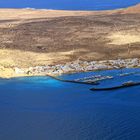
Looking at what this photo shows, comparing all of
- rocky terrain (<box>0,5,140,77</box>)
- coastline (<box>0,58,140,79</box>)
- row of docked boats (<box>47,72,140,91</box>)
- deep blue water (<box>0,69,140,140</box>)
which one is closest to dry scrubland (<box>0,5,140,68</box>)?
rocky terrain (<box>0,5,140,77</box>)

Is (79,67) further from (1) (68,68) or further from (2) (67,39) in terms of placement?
(2) (67,39)

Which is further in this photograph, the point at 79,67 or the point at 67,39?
the point at 67,39

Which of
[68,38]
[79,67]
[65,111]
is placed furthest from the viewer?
[68,38]

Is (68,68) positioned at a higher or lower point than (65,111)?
higher

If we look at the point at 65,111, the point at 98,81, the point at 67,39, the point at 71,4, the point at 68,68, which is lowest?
the point at 65,111

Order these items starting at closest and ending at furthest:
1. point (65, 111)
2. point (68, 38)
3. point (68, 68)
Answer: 1. point (65, 111)
2. point (68, 68)
3. point (68, 38)

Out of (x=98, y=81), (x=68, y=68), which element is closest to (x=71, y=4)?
(x=68, y=68)
